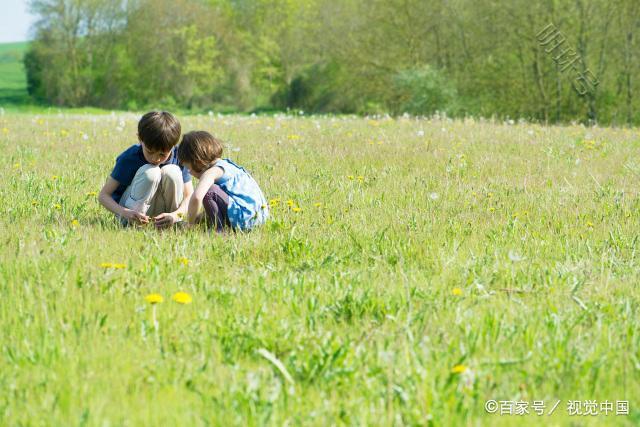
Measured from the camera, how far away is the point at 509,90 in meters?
32.4

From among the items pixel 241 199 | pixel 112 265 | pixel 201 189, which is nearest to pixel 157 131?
pixel 201 189

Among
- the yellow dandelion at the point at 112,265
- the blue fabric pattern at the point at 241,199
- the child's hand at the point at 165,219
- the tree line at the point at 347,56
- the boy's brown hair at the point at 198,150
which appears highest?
the tree line at the point at 347,56

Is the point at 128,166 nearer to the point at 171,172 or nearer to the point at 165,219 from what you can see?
the point at 171,172

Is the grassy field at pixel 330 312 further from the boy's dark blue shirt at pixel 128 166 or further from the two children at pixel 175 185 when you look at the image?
the boy's dark blue shirt at pixel 128 166

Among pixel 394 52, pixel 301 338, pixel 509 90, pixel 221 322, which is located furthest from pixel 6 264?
pixel 394 52

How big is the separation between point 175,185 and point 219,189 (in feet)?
1.13

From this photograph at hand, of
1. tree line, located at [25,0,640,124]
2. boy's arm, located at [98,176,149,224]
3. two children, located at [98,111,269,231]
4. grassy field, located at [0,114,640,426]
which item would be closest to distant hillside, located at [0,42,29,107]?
tree line, located at [25,0,640,124]

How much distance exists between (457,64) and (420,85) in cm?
589

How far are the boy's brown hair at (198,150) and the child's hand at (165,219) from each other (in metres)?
0.45

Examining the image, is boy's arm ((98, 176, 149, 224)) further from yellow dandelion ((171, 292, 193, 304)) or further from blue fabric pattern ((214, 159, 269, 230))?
yellow dandelion ((171, 292, 193, 304))

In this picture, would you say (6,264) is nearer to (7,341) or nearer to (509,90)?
(7,341)

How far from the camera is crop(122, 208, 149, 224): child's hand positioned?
497cm

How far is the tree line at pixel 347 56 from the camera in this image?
29.2 meters

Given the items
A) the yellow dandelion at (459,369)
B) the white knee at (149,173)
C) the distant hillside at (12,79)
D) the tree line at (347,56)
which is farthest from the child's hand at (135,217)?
the distant hillside at (12,79)
